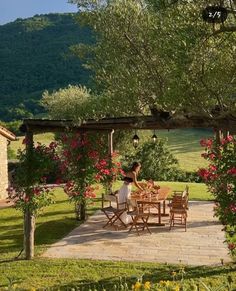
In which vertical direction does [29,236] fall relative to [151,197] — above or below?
below

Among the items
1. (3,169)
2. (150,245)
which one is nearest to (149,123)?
(150,245)

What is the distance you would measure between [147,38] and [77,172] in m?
5.48

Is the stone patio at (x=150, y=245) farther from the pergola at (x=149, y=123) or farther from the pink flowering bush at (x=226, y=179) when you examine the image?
the pergola at (x=149, y=123)

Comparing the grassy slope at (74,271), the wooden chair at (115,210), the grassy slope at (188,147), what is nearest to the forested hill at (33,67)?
the grassy slope at (188,147)

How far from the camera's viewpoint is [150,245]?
34.7 feet

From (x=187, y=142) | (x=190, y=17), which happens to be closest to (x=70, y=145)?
(x=190, y=17)

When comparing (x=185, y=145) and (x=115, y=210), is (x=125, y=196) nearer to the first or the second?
(x=115, y=210)

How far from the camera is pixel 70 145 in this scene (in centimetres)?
1277

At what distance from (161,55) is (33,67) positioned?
52992mm

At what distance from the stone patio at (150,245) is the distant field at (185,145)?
87.6 feet

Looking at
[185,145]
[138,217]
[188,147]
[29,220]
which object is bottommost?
[138,217]

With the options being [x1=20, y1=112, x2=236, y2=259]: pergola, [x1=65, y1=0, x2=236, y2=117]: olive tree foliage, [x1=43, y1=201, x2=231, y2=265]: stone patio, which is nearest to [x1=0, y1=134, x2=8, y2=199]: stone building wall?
[x1=43, y1=201, x2=231, y2=265]: stone patio

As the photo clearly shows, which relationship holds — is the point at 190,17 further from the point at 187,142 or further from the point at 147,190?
the point at 187,142

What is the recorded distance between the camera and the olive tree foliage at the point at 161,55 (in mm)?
6613
